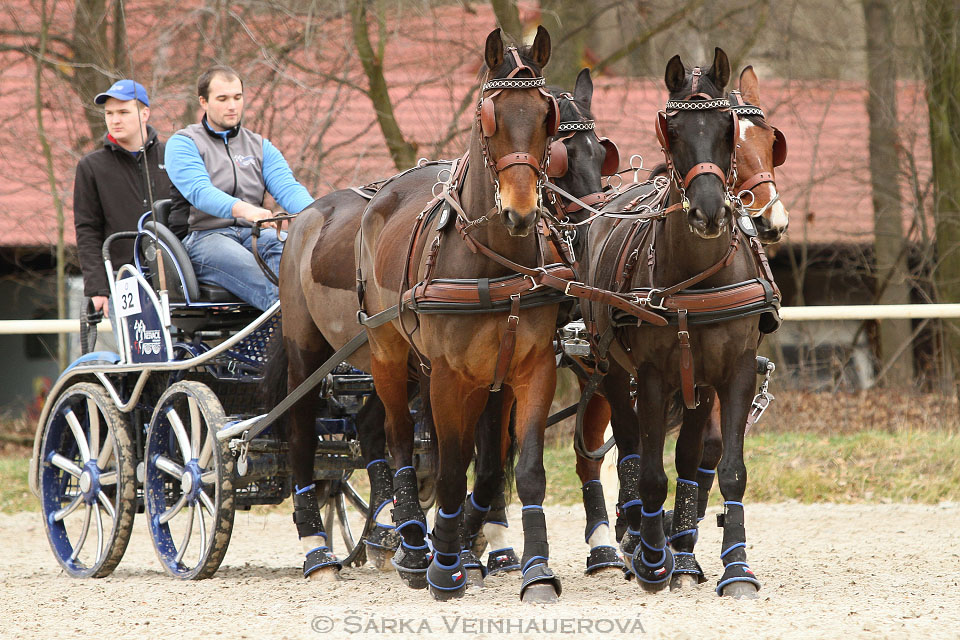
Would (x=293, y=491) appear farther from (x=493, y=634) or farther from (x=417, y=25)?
(x=417, y=25)

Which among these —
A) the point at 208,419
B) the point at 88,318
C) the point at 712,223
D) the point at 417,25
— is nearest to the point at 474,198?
the point at 712,223

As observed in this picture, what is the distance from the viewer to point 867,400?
441 inches

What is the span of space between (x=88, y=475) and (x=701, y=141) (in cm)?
385

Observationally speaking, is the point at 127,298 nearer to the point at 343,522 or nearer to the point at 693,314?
the point at 343,522

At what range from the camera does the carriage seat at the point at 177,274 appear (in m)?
6.02

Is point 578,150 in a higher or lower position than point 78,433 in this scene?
higher

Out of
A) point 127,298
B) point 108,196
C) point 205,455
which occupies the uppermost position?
point 108,196

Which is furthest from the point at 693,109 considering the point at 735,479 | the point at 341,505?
the point at 341,505

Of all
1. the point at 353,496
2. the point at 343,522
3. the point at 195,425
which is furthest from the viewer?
the point at 343,522

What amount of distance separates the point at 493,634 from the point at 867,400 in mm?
8288

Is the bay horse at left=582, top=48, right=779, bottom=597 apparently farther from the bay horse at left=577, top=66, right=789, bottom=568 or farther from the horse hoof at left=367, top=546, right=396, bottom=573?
the horse hoof at left=367, top=546, right=396, bottom=573

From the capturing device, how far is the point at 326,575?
5.71 meters

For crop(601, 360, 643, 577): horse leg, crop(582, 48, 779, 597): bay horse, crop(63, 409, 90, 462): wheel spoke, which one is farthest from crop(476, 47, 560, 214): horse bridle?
crop(63, 409, 90, 462): wheel spoke

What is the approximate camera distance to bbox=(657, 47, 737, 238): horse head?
4.29m
